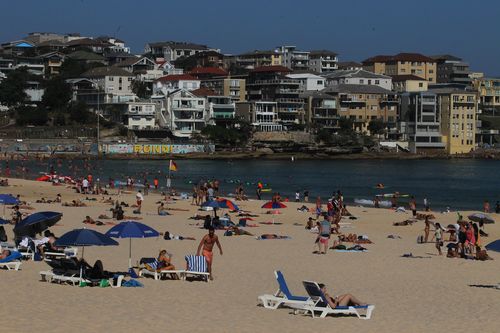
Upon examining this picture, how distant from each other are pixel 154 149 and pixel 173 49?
1946 inches

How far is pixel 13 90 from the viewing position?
354ft

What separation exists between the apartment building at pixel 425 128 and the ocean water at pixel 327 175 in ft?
32.9

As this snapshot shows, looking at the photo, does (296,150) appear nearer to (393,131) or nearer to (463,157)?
(393,131)

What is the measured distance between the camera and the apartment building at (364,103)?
383ft

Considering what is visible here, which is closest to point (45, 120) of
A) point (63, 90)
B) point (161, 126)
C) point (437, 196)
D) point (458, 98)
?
point (63, 90)

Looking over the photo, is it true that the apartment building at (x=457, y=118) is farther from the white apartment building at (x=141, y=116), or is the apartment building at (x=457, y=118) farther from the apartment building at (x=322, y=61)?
the white apartment building at (x=141, y=116)

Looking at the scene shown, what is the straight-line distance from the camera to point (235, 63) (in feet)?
459

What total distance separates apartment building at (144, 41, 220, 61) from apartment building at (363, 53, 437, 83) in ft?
85.2

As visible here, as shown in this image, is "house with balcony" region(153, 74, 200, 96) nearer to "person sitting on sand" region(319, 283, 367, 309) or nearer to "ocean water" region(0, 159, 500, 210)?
A: "ocean water" region(0, 159, 500, 210)

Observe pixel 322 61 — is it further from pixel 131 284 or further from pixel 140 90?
pixel 131 284

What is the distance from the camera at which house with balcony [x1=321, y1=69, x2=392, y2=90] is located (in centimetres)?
12381

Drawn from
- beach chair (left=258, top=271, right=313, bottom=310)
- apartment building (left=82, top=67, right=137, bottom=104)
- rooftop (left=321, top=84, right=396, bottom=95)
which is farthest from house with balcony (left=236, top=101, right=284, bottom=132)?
beach chair (left=258, top=271, right=313, bottom=310)

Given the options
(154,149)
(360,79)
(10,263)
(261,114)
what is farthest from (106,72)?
(10,263)

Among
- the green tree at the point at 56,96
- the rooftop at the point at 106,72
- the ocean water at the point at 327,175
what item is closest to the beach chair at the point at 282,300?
the ocean water at the point at 327,175
